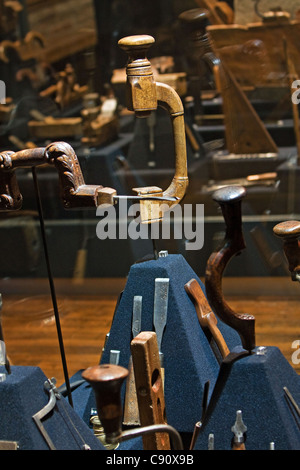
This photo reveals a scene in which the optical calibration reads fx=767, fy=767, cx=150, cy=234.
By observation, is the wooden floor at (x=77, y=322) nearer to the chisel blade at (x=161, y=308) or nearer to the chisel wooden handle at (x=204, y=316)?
the chisel wooden handle at (x=204, y=316)

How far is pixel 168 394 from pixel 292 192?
203cm

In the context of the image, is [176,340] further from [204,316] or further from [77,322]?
[77,322]

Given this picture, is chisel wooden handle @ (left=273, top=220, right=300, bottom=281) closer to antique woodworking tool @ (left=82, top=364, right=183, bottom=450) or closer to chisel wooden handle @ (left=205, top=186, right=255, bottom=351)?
chisel wooden handle @ (left=205, top=186, right=255, bottom=351)

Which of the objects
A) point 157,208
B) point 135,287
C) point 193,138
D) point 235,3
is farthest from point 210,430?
point 235,3

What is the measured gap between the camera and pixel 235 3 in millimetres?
3668

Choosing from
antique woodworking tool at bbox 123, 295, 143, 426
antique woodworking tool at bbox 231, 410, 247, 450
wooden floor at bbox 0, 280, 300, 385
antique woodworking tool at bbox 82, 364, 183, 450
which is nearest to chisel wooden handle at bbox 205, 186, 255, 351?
antique woodworking tool at bbox 231, 410, 247, 450

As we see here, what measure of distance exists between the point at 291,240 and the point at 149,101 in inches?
22.6

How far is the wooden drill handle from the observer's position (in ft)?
4.55

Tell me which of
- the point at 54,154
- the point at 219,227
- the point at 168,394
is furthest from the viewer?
the point at 219,227

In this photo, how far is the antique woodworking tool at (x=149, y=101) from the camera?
6.57 ft

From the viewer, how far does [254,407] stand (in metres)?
1.59

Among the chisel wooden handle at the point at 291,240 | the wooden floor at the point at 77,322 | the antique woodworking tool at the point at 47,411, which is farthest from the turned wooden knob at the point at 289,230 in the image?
the wooden floor at the point at 77,322

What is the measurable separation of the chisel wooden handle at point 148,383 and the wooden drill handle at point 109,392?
31 centimetres
